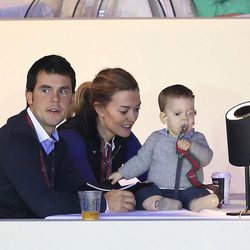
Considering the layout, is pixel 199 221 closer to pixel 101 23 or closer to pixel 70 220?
pixel 70 220

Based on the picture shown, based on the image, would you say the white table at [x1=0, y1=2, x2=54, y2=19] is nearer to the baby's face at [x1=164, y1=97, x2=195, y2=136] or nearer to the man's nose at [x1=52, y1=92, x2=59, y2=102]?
the baby's face at [x1=164, y1=97, x2=195, y2=136]

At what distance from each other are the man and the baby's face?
48 centimetres

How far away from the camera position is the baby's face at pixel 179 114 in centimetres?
339

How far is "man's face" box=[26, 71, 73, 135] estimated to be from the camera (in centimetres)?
305

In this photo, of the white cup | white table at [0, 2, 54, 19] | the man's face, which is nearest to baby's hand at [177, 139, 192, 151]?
the white cup

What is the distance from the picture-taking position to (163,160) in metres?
3.32

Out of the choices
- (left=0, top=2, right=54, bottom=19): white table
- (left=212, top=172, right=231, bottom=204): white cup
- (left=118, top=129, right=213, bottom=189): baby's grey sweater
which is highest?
(left=0, top=2, right=54, bottom=19): white table

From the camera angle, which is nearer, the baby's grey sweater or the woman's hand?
the woman's hand

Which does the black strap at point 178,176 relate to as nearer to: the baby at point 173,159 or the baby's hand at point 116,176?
the baby at point 173,159

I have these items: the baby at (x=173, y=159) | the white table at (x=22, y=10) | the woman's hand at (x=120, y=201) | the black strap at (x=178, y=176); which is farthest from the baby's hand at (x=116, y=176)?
the white table at (x=22, y=10)

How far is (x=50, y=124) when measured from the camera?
305cm

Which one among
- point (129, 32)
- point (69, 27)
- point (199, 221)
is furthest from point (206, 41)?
point (199, 221)

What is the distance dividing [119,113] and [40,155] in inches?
28.9
